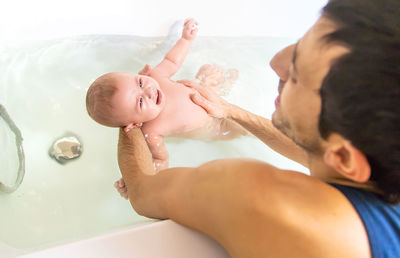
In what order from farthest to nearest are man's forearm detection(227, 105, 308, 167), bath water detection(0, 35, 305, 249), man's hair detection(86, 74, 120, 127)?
bath water detection(0, 35, 305, 249) → man's forearm detection(227, 105, 308, 167) → man's hair detection(86, 74, 120, 127)

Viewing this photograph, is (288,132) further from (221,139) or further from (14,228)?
(14,228)

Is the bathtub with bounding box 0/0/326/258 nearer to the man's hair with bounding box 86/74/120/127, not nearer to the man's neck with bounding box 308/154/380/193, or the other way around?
the man's hair with bounding box 86/74/120/127

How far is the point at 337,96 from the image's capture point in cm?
51

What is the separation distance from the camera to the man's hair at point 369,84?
463mm

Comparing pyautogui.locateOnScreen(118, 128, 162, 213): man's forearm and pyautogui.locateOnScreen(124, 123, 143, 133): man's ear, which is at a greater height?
pyautogui.locateOnScreen(124, 123, 143, 133): man's ear

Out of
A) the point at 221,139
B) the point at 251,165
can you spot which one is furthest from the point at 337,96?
the point at 221,139

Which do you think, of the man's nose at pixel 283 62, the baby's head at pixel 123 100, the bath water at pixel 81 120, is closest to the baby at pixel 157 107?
the baby's head at pixel 123 100

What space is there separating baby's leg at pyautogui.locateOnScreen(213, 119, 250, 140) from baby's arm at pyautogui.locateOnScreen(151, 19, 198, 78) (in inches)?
10.1

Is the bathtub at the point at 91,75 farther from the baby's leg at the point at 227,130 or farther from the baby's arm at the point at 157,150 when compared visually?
the baby's arm at the point at 157,150

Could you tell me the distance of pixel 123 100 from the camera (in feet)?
3.12

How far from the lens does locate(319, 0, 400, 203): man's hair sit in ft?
1.52

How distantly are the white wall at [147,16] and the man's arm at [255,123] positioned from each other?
1.38ft

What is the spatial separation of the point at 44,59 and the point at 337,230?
1.28 m

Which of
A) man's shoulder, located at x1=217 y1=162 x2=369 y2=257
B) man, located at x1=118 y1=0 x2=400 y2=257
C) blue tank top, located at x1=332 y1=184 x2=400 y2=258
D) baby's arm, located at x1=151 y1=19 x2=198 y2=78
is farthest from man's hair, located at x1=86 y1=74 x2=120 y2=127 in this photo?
blue tank top, located at x1=332 y1=184 x2=400 y2=258
